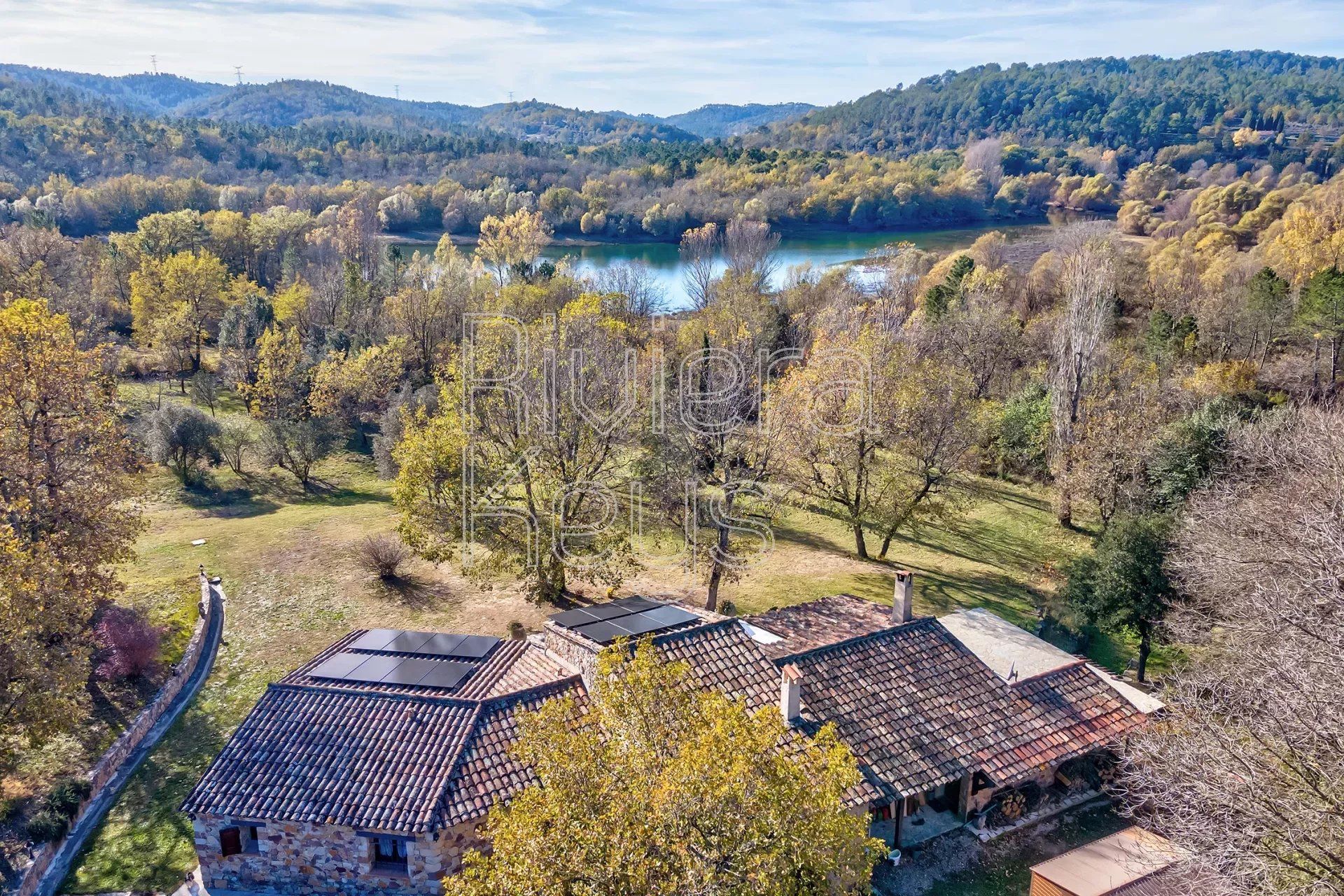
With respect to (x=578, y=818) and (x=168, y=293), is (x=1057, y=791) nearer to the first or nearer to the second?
(x=578, y=818)

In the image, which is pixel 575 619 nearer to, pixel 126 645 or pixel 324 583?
pixel 126 645

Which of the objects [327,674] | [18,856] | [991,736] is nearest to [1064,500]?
[991,736]

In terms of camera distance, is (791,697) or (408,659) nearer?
(791,697)

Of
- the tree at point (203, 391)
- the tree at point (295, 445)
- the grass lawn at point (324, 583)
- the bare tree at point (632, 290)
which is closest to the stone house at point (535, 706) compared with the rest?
the grass lawn at point (324, 583)

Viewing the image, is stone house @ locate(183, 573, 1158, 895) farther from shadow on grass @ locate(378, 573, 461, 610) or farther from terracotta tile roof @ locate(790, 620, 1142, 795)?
shadow on grass @ locate(378, 573, 461, 610)

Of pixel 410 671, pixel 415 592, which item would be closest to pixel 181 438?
pixel 415 592

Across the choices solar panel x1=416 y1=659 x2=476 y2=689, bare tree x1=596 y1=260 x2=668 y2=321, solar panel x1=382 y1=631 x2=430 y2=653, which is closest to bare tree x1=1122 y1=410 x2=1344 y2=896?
solar panel x1=416 y1=659 x2=476 y2=689
